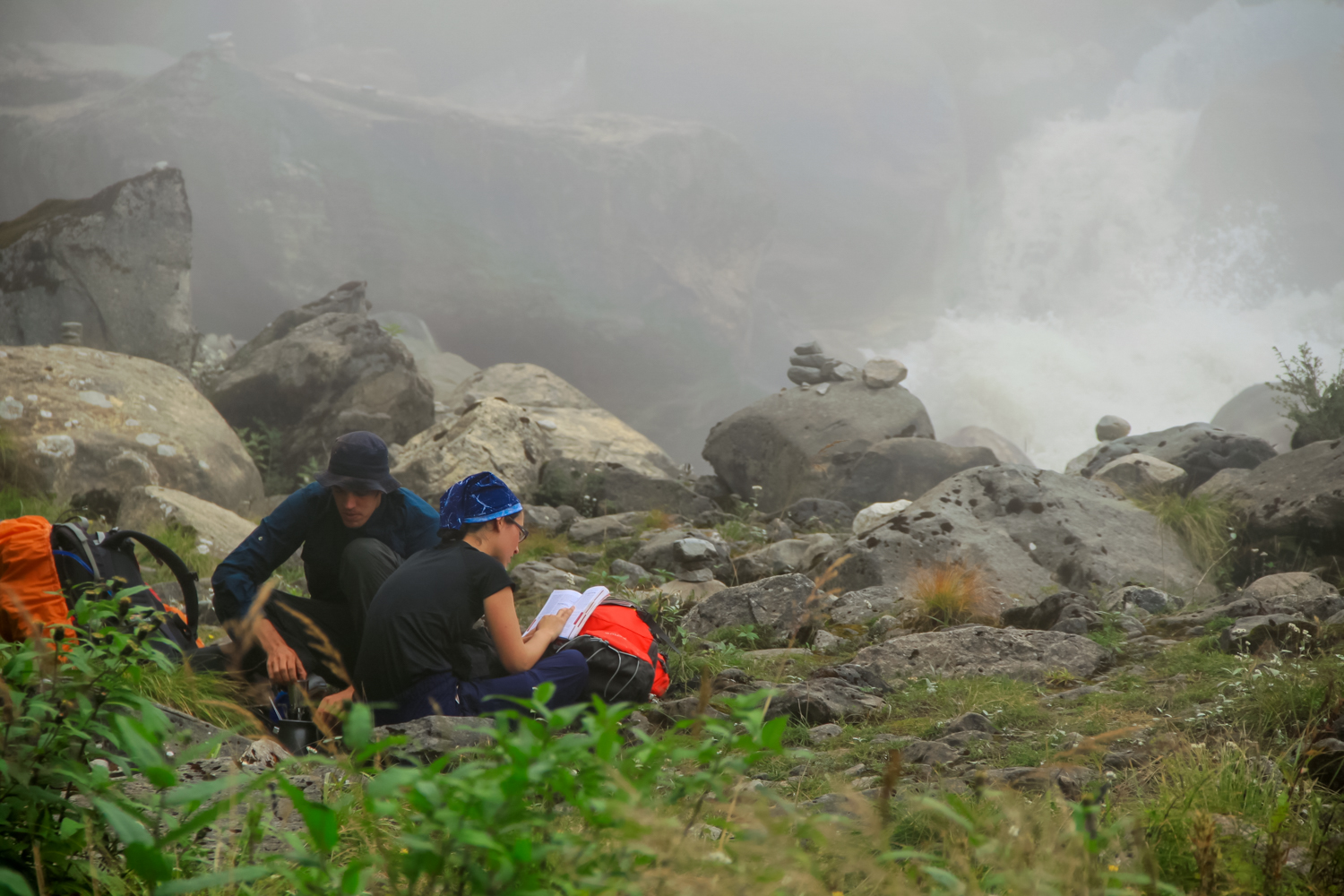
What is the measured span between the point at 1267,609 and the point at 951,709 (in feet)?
8.51

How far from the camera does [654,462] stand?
12.8m

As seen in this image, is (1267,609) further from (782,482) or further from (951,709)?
(782,482)

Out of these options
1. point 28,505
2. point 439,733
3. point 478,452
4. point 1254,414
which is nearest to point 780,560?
point 478,452

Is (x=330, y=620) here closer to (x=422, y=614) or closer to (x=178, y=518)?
(x=422, y=614)

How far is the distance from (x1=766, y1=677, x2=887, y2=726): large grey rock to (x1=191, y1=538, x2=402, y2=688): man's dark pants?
1.99m

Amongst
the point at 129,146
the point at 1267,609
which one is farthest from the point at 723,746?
the point at 129,146

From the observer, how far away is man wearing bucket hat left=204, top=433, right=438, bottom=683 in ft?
13.0

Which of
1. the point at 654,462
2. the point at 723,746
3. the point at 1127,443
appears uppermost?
the point at 1127,443

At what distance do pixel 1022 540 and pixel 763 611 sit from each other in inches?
117

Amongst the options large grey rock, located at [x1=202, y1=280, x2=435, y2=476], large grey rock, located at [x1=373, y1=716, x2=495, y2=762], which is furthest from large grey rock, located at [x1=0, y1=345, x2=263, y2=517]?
large grey rock, located at [x1=373, y1=716, x2=495, y2=762]

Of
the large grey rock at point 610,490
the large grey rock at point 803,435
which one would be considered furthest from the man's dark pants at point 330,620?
the large grey rock at point 803,435

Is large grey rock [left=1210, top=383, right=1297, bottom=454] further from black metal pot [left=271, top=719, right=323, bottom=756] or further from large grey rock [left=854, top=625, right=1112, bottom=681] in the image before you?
black metal pot [left=271, top=719, right=323, bottom=756]

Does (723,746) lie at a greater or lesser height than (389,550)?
greater

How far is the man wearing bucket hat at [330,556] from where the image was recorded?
398cm
